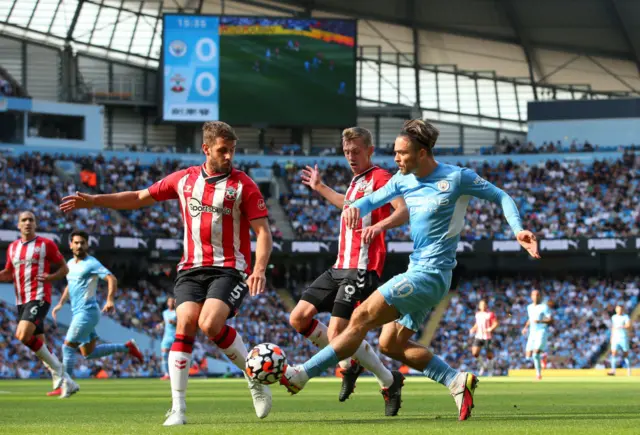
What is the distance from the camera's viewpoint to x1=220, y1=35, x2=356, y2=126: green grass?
183ft

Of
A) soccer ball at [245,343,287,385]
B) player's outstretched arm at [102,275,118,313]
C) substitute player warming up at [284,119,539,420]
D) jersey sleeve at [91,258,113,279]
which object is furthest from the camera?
jersey sleeve at [91,258,113,279]

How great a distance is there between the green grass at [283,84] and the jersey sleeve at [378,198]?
152ft

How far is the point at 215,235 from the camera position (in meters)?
9.96

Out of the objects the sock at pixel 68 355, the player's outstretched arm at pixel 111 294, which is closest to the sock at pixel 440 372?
the player's outstretched arm at pixel 111 294

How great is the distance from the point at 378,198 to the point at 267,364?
1.82 meters

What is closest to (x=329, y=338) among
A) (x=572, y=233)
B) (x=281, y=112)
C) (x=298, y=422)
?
(x=298, y=422)

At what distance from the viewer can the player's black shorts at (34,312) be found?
16.0m

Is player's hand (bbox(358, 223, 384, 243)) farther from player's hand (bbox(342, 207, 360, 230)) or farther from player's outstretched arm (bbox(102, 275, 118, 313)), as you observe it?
player's outstretched arm (bbox(102, 275, 118, 313))

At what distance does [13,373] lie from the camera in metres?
37.8

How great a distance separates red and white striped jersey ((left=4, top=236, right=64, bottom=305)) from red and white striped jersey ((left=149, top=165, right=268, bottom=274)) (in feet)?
21.6

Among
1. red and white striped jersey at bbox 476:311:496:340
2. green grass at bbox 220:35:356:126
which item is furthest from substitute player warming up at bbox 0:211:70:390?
green grass at bbox 220:35:356:126

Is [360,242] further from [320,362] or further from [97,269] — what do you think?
[97,269]

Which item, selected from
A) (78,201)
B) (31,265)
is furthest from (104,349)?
(78,201)

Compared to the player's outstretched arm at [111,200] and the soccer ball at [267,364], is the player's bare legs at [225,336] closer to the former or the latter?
the soccer ball at [267,364]
